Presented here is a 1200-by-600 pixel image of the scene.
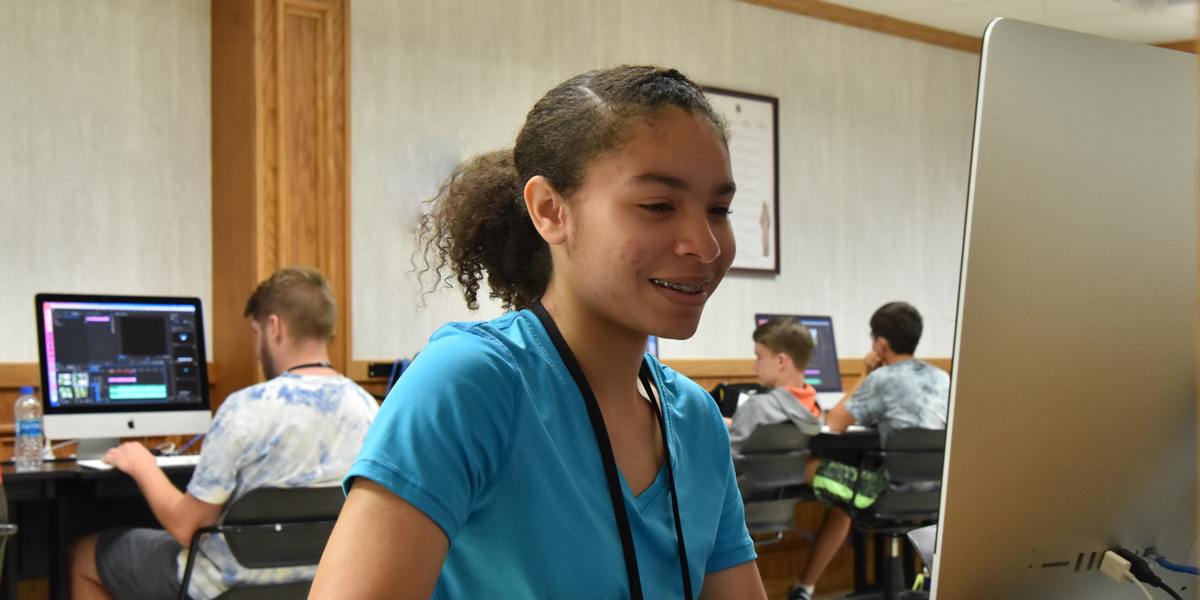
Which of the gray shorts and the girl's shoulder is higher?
the girl's shoulder

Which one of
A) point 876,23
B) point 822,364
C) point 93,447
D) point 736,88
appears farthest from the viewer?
point 876,23

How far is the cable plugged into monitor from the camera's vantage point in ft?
2.89

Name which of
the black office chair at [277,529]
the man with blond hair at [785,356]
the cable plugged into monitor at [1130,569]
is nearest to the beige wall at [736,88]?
the man with blond hair at [785,356]

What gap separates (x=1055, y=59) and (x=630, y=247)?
374mm

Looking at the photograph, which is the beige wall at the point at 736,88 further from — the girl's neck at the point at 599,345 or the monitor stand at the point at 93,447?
the girl's neck at the point at 599,345

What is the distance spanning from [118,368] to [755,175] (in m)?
3.24

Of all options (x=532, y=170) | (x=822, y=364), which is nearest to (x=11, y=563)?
(x=532, y=170)

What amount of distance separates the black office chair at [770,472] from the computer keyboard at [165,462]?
177cm

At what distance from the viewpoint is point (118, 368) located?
3.16 m

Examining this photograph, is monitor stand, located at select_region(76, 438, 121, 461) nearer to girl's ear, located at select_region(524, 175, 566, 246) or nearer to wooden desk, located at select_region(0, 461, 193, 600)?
wooden desk, located at select_region(0, 461, 193, 600)

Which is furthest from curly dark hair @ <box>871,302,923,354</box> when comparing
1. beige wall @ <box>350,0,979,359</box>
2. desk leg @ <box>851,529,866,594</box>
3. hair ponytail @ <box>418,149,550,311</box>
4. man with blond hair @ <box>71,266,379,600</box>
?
hair ponytail @ <box>418,149,550,311</box>

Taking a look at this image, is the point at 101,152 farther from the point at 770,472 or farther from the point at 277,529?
the point at 770,472

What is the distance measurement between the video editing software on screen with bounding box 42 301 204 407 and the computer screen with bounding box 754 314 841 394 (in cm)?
250

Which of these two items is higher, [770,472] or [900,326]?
[900,326]
